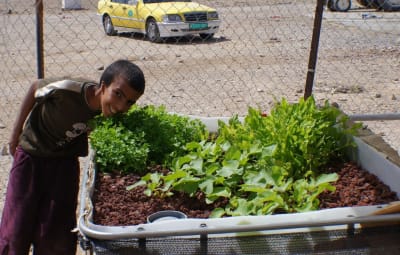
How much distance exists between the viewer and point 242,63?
10578mm

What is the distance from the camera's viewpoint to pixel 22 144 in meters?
2.89

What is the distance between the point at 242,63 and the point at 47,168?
797 centimetres

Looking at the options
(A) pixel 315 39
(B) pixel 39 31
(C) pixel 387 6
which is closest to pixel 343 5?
(C) pixel 387 6

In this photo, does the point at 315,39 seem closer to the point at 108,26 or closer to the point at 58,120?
the point at 58,120

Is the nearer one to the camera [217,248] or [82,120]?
[217,248]

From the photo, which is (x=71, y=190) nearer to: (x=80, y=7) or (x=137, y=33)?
(x=137, y=33)

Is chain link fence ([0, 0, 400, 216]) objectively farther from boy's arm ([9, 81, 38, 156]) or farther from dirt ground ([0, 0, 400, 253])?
boy's arm ([9, 81, 38, 156])

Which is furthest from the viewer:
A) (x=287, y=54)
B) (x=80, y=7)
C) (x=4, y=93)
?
(x=80, y=7)

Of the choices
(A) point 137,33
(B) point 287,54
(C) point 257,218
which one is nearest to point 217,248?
(C) point 257,218

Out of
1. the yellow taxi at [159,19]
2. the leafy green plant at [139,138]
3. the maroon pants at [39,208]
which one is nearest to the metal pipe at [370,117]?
the leafy green plant at [139,138]

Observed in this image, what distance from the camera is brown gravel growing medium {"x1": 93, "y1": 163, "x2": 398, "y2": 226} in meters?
2.48

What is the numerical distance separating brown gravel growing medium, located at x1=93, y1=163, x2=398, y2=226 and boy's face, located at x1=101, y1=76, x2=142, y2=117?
0.41 meters

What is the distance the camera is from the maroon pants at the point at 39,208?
9.25ft

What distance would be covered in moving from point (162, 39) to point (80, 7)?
949 cm
